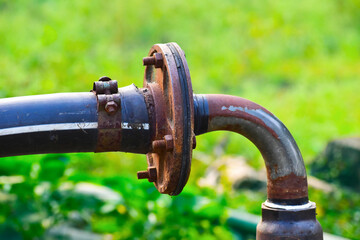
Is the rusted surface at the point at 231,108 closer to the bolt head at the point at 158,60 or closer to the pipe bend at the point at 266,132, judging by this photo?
the pipe bend at the point at 266,132

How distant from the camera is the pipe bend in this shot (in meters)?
1.11

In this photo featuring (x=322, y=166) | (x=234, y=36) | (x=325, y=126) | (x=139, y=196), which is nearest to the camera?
(x=139, y=196)

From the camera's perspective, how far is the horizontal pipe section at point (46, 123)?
100 centimetres

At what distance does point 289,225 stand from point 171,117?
0.35m

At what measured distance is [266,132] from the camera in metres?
1.13

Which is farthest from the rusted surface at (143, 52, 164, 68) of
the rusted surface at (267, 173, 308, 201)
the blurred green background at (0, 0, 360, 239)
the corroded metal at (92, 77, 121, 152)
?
the blurred green background at (0, 0, 360, 239)

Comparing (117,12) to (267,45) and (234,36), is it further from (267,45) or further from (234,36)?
(267,45)

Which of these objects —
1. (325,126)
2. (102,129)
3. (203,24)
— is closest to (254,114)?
(102,129)

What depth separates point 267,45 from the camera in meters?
7.13

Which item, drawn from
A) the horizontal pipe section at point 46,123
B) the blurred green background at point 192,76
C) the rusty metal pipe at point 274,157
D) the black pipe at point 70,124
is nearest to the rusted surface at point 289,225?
the rusty metal pipe at point 274,157

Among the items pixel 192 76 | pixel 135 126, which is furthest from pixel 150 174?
pixel 192 76

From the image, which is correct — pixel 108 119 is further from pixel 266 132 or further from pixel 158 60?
pixel 266 132

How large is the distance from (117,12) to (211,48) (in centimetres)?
125

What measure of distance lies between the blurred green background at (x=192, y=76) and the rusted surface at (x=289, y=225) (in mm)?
833
